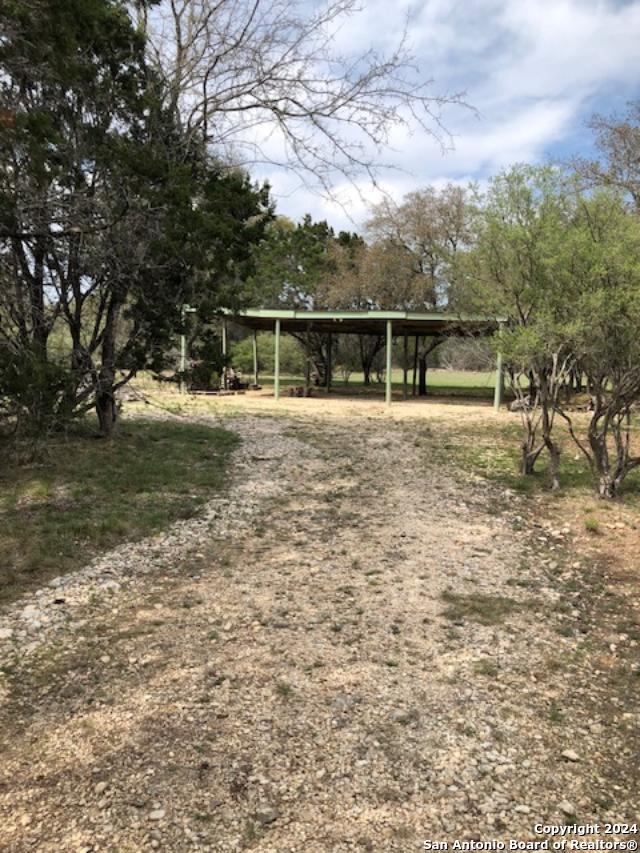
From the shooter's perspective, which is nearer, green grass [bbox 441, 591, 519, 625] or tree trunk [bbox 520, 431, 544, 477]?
green grass [bbox 441, 591, 519, 625]

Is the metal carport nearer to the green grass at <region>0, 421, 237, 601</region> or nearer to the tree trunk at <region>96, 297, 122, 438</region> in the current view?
the tree trunk at <region>96, 297, 122, 438</region>

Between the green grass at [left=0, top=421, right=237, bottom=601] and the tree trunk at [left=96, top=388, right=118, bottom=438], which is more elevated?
the tree trunk at [left=96, top=388, right=118, bottom=438]

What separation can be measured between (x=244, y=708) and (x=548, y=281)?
5620 millimetres

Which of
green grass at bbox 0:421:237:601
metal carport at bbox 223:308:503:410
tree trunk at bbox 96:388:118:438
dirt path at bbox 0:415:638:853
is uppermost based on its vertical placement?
metal carport at bbox 223:308:503:410

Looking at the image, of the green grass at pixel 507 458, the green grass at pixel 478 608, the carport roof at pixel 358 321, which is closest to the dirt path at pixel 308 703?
the green grass at pixel 478 608

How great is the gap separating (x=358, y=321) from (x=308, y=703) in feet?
53.6

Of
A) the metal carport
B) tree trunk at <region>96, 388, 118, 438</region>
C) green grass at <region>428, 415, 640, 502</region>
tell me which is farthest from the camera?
the metal carport

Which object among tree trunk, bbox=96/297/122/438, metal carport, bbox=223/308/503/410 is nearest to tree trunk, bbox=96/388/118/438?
tree trunk, bbox=96/297/122/438

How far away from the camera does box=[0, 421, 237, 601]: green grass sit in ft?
15.7

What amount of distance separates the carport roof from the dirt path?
1014 centimetres

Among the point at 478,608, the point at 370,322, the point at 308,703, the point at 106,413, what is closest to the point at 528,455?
the point at 478,608

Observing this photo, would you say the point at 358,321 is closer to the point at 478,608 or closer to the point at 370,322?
the point at 370,322

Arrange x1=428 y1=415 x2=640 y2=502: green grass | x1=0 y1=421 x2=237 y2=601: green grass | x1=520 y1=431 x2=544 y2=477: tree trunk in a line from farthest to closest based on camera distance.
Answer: x1=520 y1=431 x2=544 y2=477: tree trunk, x1=428 y1=415 x2=640 y2=502: green grass, x1=0 y1=421 x2=237 y2=601: green grass

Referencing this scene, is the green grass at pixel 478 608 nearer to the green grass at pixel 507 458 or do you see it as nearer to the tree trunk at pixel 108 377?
the green grass at pixel 507 458
